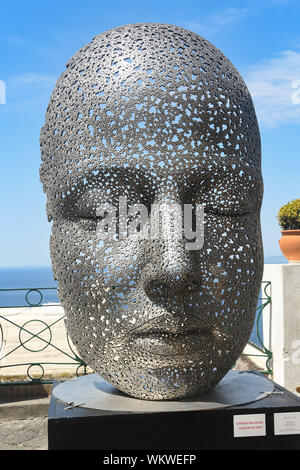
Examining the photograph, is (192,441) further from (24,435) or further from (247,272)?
(24,435)

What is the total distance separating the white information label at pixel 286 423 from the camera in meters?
2.47

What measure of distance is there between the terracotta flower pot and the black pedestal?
2.26 m

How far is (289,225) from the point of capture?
16.3ft

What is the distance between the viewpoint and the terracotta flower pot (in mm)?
4527

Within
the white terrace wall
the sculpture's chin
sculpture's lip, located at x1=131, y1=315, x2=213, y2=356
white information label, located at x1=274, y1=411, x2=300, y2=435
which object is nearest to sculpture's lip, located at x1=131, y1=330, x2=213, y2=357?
sculpture's lip, located at x1=131, y1=315, x2=213, y2=356

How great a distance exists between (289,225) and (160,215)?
2.85m

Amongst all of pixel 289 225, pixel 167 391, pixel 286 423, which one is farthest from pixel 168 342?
pixel 289 225

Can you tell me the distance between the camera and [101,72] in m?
2.56

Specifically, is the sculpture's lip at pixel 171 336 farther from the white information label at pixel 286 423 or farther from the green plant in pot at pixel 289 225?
the green plant in pot at pixel 289 225

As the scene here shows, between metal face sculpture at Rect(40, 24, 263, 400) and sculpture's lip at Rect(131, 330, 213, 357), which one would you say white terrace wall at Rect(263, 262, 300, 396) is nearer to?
metal face sculpture at Rect(40, 24, 263, 400)

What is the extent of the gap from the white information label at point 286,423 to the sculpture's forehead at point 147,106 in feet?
4.13

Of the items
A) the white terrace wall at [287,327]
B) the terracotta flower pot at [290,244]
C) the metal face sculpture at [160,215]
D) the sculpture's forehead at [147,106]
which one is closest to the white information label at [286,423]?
the metal face sculpture at [160,215]

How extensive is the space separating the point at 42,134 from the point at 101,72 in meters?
0.49

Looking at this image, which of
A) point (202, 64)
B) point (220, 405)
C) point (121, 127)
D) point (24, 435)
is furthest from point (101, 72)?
point (24, 435)
